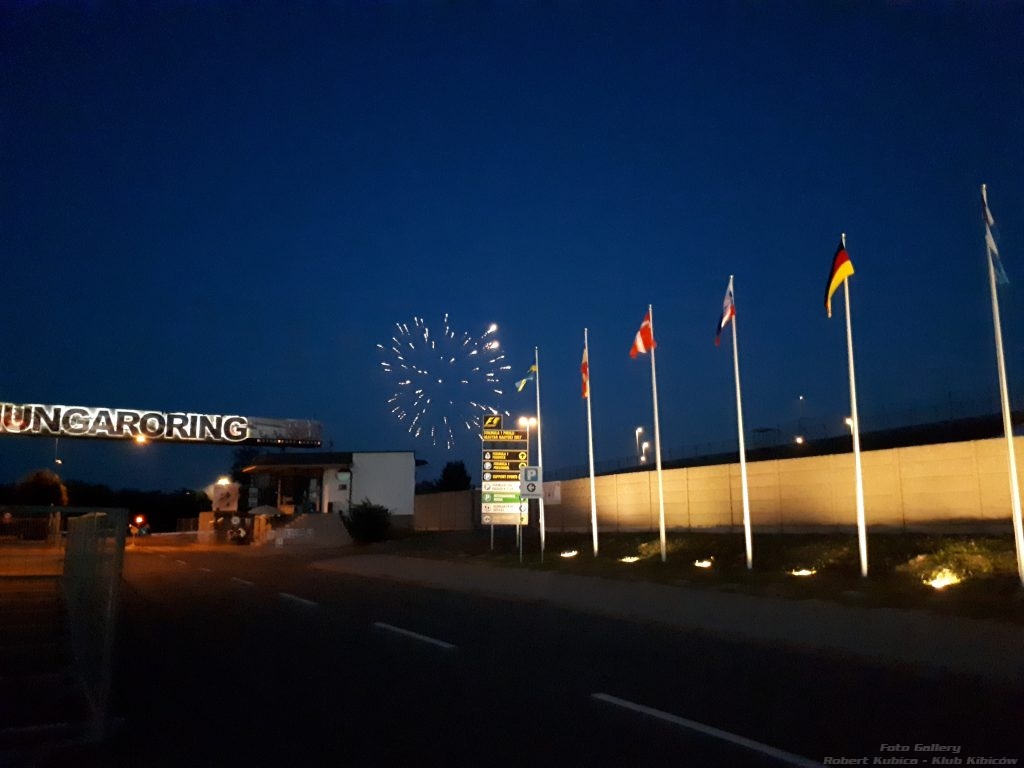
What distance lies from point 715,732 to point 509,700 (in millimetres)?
2388

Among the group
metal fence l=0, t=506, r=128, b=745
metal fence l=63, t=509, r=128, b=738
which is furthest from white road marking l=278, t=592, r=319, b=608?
metal fence l=63, t=509, r=128, b=738

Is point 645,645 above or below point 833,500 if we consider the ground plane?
below

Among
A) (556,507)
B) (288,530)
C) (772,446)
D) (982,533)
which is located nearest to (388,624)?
(982,533)

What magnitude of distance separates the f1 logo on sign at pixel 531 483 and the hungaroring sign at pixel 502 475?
170 cm

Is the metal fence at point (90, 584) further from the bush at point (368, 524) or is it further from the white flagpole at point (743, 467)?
the bush at point (368, 524)

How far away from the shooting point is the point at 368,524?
5169cm

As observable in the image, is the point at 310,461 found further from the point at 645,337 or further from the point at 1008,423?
the point at 1008,423

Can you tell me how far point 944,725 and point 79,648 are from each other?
30.2 feet

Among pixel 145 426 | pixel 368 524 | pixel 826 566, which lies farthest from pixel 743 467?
pixel 145 426

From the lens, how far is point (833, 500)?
Result: 26.5 m

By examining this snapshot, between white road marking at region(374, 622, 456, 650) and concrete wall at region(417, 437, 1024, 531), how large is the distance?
14.2 meters

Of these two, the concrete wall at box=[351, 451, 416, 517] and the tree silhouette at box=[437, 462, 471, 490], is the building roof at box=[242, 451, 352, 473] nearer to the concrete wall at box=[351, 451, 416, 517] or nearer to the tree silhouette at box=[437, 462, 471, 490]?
the concrete wall at box=[351, 451, 416, 517]

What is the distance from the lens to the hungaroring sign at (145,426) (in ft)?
183

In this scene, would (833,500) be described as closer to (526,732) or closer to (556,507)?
(556,507)
